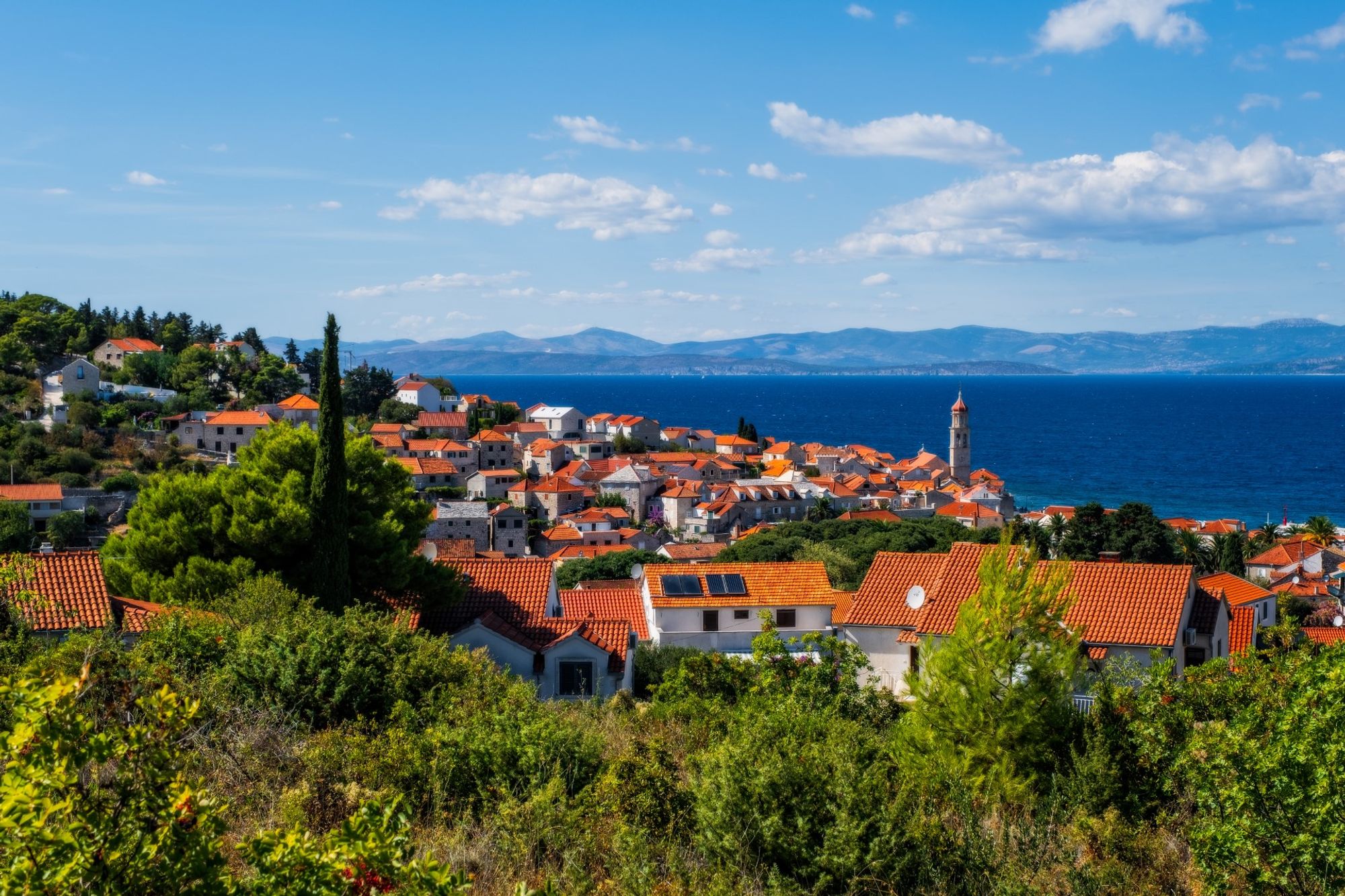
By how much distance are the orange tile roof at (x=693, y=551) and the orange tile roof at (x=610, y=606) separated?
92.2 ft

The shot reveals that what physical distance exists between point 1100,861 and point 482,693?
20.9 ft

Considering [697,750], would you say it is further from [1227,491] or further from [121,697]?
[1227,491]

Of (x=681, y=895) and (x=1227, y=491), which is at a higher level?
(x=681, y=895)

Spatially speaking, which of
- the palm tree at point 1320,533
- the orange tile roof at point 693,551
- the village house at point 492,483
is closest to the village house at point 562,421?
the village house at point 492,483

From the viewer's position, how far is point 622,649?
19984mm

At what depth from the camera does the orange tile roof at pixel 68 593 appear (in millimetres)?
15789

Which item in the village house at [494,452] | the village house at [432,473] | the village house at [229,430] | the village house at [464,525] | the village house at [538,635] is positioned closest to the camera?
the village house at [538,635]

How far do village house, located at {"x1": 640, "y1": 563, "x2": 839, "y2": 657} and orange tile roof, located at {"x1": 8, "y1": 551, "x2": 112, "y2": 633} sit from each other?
12.3 metres

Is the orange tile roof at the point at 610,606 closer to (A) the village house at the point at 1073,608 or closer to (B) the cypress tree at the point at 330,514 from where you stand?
(A) the village house at the point at 1073,608

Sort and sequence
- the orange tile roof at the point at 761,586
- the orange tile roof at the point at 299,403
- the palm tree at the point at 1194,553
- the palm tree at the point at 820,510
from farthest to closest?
the orange tile roof at the point at 299,403 → the palm tree at the point at 820,510 → the palm tree at the point at 1194,553 → the orange tile roof at the point at 761,586

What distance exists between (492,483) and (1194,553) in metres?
56.1

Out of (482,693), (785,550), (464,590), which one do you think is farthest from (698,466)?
(482,693)

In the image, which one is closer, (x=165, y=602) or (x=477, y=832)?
(x=477, y=832)

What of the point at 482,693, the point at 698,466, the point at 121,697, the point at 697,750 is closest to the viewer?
the point at 121,697
